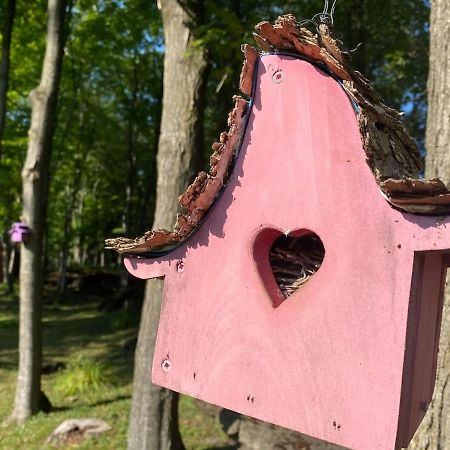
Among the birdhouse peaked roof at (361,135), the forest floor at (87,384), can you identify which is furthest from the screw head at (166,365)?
the forest floor at (87,384)

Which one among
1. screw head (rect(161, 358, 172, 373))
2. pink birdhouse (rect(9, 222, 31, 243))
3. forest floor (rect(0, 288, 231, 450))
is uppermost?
screw head (rect(161, 358, 172, 373))

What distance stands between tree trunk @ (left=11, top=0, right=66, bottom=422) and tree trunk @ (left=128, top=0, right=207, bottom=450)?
2339mm

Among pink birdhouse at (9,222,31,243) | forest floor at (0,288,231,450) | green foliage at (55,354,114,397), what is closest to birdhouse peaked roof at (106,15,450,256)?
forest floor at (0,288,231,450)

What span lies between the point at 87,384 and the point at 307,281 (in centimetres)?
750

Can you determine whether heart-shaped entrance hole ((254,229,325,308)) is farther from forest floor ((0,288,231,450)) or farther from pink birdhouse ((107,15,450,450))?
forest floor ((0,288,231,450))

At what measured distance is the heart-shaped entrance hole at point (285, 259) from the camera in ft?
5.34

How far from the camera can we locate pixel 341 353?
1.44m

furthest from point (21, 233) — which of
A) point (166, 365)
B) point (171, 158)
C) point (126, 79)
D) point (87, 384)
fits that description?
point (126, 79)

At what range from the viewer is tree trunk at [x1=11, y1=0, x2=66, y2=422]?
22.8 ft

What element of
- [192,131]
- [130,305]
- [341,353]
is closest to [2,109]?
[192,131]

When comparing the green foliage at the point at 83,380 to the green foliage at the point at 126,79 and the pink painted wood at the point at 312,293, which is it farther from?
the pink painted wood at the point at 312,293

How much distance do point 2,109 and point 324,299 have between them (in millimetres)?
8491

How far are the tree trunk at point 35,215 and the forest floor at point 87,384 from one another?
1.36 feet

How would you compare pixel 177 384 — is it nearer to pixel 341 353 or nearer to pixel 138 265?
pixel 138 265
